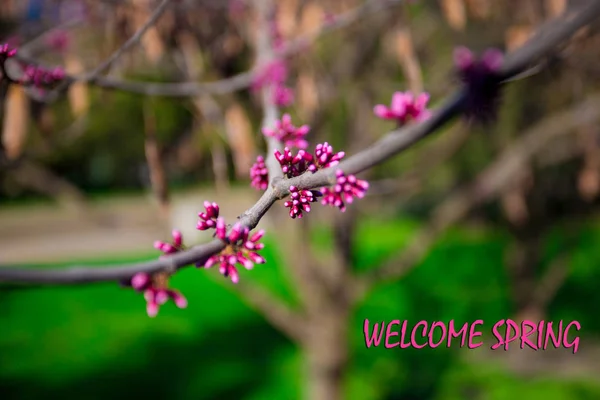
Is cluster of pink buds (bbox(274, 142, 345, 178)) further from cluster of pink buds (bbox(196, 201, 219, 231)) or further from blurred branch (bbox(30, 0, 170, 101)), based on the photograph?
blurred branch (bbox(30, 0, 170, 101))

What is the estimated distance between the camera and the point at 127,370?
8.40m

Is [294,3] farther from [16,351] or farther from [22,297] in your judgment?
[22,297]

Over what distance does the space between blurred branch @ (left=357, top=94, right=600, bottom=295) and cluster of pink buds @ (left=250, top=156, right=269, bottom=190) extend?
10.7 ft

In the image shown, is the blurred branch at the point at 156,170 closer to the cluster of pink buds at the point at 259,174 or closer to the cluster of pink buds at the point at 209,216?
the cluster of pink buds at the point at 259,174

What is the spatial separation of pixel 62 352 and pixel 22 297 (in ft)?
11.5

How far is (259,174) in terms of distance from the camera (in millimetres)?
1288

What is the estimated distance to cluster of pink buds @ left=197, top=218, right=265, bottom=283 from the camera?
3.22ft

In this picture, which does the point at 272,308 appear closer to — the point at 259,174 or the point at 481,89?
the point at 259,174

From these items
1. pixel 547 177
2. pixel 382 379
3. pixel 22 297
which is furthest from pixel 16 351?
pixel 547 177

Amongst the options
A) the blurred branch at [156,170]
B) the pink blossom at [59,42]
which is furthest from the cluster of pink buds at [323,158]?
the pink blossom at [59,42]

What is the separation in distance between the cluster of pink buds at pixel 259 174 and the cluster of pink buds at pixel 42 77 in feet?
2.77

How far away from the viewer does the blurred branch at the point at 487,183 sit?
416 cm

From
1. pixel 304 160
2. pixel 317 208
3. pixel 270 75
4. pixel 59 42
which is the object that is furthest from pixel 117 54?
pixel 317 208

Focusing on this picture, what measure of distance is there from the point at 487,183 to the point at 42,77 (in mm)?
3467
